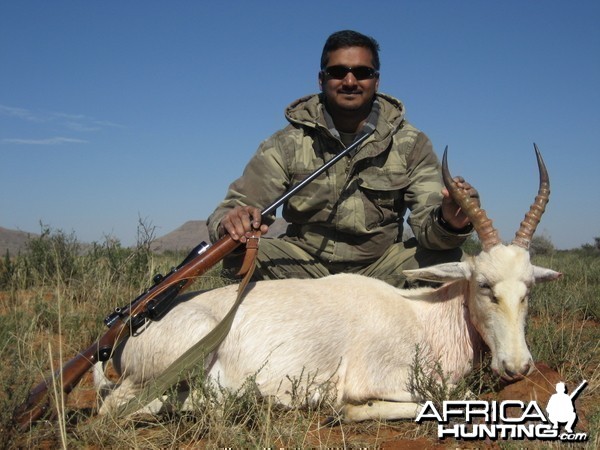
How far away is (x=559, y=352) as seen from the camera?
4570 millimetres

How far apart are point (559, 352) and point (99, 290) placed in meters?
4.48

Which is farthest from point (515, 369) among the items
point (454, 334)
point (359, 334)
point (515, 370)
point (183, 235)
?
point (183, 235)

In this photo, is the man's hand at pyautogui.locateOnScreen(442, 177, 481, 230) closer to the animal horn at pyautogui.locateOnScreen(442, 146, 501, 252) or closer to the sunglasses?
the animal horn at pyautogui.locateOnScreen(442, 146, 501, 252)

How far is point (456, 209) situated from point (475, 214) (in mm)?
512

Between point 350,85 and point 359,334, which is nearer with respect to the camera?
point 359,334

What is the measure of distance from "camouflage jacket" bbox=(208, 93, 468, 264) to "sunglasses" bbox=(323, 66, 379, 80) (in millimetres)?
320

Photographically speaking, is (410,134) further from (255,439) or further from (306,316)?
(255,439)

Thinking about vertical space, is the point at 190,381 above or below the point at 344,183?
below

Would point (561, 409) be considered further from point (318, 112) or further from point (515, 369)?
point (318, 112)

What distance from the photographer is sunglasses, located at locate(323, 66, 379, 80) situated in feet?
18.2

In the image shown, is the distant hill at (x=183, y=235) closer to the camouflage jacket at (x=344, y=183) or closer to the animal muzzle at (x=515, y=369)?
the camouflage jacket at (x=344, y=183)

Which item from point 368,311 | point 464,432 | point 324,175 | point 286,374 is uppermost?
point 324,175

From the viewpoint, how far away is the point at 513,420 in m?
3.28

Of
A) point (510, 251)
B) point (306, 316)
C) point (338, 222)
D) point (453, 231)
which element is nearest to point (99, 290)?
point (338, 222)
